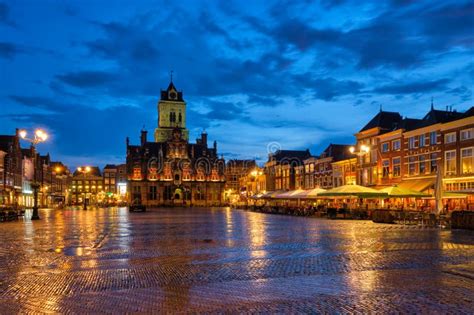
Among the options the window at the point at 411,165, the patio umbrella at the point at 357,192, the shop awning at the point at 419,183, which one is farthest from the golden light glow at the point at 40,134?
the window at the point at 411,165

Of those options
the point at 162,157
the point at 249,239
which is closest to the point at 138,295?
the point at 249,239

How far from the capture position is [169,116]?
138125 millimetres

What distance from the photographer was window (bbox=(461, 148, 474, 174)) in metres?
40.6

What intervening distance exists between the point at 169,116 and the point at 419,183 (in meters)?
100

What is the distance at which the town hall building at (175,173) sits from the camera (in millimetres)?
124250

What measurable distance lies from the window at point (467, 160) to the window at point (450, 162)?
50.0 inches

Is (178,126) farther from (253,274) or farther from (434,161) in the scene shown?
(253,274)

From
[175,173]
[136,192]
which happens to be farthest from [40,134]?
[175,173]

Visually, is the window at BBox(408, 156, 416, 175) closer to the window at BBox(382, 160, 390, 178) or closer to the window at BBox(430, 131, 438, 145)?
the window at BBox(430, 131, 438, 145)

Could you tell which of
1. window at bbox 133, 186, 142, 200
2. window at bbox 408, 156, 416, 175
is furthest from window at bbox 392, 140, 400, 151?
window at bbox 133, 186, 142, 200

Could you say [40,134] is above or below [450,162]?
above

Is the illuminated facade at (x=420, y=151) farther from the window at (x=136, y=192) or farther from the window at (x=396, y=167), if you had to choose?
the window at (x=136, y=192)

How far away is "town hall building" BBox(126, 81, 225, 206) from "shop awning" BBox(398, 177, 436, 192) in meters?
75.9

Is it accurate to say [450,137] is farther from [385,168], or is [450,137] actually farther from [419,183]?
[385,168]
